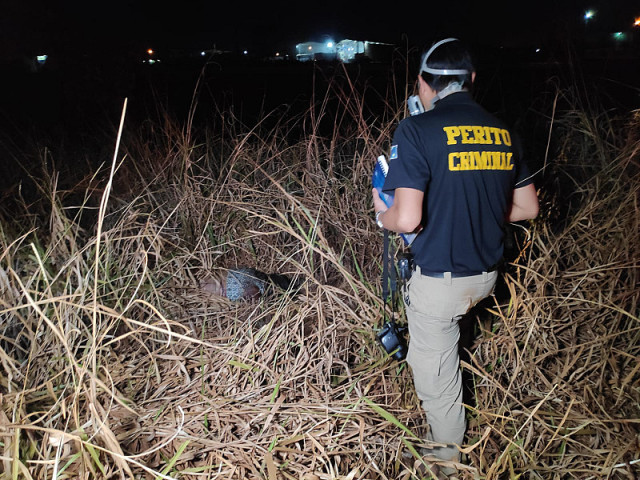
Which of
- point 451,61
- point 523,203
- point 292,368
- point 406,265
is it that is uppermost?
point 451,61

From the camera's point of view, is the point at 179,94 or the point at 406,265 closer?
the point at 406,265

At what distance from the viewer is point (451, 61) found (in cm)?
146

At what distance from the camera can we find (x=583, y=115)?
295 centimetres

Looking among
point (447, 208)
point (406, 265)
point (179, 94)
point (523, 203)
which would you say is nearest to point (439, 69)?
point (447, 208)

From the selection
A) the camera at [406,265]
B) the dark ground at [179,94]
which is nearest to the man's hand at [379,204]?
the camera at [406,265]

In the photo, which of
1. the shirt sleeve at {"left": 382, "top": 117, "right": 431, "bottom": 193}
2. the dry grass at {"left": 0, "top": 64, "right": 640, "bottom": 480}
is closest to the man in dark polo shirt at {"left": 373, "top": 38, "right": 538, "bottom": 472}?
the shirt sleeve at {"left": 382, "top": 117, "right": 431, "bottom": 193}

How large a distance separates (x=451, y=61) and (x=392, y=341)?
1038 millimetres

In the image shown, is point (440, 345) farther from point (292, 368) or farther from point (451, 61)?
point (451, 61)

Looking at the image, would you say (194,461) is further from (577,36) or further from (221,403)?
(577,36)

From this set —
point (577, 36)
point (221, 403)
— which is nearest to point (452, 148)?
point (221, 403)

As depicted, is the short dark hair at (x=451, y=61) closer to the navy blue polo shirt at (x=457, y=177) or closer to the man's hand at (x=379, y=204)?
the navy blue polo shirt at (x=457, y=177)

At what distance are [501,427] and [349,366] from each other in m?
0.63

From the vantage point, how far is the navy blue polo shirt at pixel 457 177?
54.7 inches

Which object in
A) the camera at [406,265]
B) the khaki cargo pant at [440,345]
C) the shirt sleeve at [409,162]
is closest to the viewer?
the shirt sleeve at [409,162]
